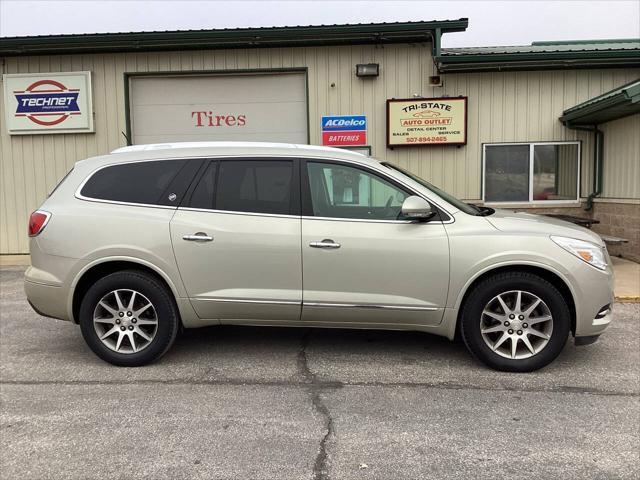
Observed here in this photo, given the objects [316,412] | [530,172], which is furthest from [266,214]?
[530,172]

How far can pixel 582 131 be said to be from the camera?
10.6 meters

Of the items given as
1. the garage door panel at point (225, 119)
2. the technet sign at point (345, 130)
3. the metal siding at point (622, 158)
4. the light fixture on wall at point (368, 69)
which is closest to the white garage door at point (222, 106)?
the garage door panel at point (225, 119)

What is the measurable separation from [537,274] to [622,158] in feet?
22.3

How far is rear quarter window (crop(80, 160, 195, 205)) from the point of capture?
4.82 m

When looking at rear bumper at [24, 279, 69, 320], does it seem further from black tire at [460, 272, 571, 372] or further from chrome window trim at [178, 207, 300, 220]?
black tire at [460, 272, 571, 372]

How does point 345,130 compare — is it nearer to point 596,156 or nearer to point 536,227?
point 596,156

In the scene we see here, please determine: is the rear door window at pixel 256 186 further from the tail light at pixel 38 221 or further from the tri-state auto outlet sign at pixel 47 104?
the tri-state auto outlet sign at pixel 47 104

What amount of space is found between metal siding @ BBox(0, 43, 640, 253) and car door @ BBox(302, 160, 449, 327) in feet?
20.9

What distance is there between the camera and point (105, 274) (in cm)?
484

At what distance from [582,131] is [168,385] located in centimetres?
946

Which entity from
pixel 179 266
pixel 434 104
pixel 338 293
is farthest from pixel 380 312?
pixel 434 104

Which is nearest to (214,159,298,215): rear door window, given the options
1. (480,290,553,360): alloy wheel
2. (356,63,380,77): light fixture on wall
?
(480,290,553,360): alloy wheel

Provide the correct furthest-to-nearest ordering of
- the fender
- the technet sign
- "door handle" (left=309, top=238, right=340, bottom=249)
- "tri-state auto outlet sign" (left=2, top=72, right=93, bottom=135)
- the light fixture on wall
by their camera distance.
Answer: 1. "tri-state auto outlet sign" (left=2, top=72, right=93, bottom=135)
2. the technet sign
3. the light fixture on wall
4. "door handle" (left=309, top=238, right=340, bottom=249)
5. the fender

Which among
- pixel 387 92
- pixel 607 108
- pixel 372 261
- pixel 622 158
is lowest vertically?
pixel 372 261
